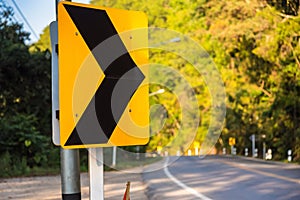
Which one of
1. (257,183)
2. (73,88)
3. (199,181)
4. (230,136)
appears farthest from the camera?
(230,136)

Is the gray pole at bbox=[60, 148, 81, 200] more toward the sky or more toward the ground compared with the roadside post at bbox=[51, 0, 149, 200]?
more toward the ground

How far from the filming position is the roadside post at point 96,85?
10.5ft

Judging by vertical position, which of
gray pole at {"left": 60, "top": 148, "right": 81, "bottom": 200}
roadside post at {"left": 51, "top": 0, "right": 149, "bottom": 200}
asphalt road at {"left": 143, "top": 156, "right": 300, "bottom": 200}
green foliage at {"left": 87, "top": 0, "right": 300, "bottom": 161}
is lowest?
asphalt road at {"left": 143, "top": 156, "right": 300, "bottom": 200}

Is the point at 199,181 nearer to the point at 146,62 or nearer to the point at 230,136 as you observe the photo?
the point at 146,62

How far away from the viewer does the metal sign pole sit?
326 centimetres

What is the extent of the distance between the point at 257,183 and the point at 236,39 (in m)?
20.6

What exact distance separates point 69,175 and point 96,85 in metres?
0.60

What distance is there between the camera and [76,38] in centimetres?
326

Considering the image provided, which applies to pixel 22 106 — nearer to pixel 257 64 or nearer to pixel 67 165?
pixel 257 64

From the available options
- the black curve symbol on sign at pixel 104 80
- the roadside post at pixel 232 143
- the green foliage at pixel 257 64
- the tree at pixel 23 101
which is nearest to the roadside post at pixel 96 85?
the black curve symbol on sign at pixel 104 80

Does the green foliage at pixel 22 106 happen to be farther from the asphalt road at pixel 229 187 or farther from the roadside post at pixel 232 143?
the roadside post at pixel 232 143

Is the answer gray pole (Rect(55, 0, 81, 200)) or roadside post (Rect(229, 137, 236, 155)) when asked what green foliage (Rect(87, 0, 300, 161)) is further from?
gray pole (Rect(55, 0, 81, 200))

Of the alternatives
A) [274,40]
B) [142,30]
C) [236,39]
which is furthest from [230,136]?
[142,30]

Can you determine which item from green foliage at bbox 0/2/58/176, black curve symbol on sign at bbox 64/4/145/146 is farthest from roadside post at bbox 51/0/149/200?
green foliage at bbox 0/2/58/176
